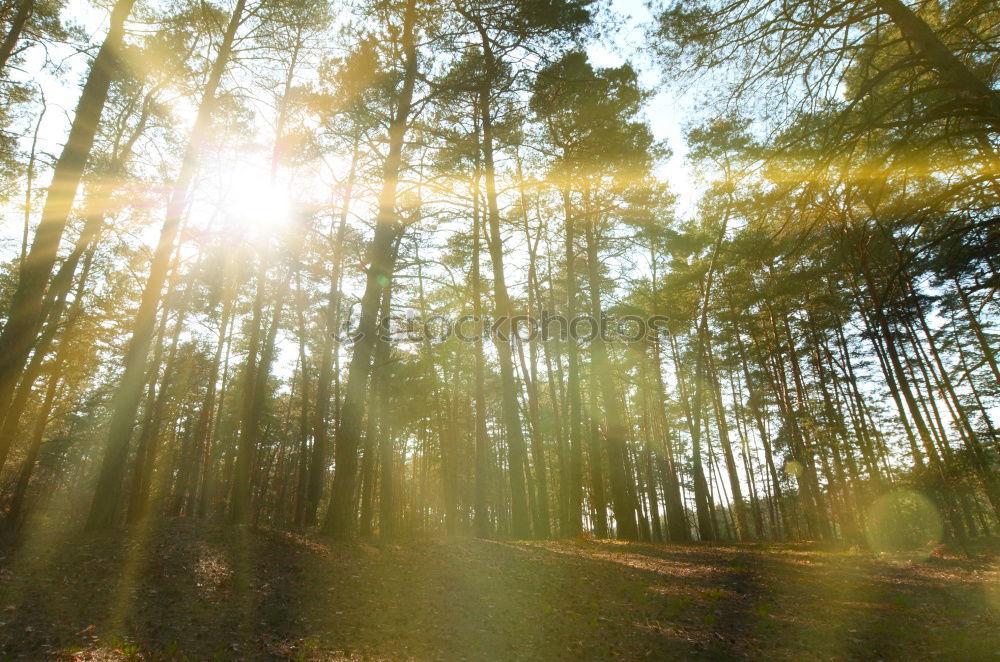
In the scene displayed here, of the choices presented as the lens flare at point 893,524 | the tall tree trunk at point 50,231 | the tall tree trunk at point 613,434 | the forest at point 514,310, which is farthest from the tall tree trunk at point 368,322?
the lens flare at point 893,524

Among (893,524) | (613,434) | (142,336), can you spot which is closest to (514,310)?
(613,434)

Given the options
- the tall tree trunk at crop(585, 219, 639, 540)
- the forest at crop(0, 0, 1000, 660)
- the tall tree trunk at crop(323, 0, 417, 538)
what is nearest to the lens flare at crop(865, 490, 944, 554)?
the forest at crop(0, 0, 1000, 660)

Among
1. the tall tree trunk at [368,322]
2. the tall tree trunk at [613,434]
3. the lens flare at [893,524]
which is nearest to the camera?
the tall tree trunk at [368,322]

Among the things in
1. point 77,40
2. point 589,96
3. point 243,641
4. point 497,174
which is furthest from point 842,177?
point 77,40

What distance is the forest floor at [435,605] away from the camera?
468 cm

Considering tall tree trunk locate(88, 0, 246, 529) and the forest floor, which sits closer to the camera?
the forest floor

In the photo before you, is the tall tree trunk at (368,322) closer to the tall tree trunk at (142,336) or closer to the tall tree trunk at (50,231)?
the tall tree trunk at (142,336)

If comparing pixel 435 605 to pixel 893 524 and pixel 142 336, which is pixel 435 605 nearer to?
pixel 142 336

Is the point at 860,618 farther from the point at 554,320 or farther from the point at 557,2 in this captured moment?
the point at 554,320

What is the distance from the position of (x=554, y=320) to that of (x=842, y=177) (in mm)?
15041

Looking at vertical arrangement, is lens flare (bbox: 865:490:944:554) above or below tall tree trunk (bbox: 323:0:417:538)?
below

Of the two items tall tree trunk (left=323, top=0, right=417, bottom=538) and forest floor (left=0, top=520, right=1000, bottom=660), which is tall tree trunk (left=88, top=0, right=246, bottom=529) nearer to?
forest floor (left=0, top=520, right=1000, bottom=660)

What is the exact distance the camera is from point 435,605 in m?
6.07

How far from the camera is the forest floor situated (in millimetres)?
4676
